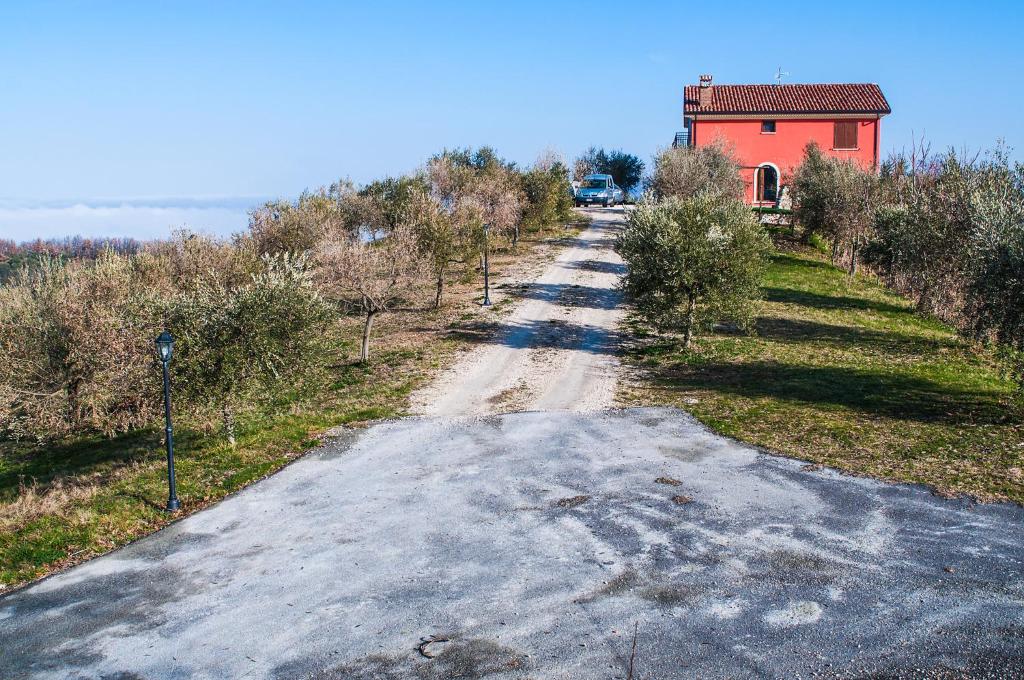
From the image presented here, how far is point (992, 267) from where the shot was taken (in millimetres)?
20469

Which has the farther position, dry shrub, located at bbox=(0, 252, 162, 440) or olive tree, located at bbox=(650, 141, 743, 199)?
olive tree, located at bbox=(650, 141, 743, 199)

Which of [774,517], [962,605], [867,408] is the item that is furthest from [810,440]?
[962,605]

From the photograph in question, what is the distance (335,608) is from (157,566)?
413 cm

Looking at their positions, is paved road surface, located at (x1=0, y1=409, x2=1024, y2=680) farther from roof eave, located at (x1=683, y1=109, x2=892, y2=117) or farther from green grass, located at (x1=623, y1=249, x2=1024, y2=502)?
roof eave, located at (x1=683, y1=109, x2=892, y2=117)

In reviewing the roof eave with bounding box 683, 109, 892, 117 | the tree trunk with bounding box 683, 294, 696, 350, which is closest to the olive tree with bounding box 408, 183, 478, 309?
the tree trunk with bounding box 683, 294, 696, 350

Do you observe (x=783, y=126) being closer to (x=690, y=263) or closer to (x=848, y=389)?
(x=690, y=263)

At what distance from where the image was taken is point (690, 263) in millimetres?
29078

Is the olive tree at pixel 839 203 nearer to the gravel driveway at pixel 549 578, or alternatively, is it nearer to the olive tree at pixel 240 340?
the gravel driveway at pixel 549 578

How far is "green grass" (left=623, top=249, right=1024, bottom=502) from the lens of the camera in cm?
1848

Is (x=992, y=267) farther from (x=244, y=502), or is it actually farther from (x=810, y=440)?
(x=244, y=502)

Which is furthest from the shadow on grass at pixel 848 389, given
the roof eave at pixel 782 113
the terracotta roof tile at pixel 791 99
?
the terracotta roof tile at pixel 791 99

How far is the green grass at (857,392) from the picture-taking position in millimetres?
18484

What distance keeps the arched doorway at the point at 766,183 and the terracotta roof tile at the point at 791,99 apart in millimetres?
4559

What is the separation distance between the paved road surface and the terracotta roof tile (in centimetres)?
5192
